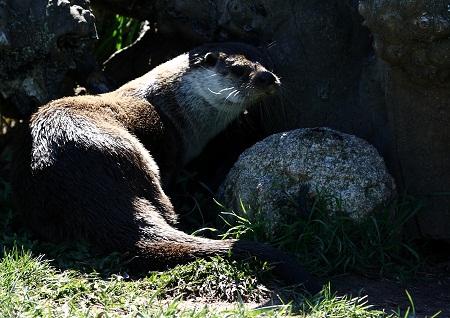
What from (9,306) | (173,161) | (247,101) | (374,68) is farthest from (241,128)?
(9,306)

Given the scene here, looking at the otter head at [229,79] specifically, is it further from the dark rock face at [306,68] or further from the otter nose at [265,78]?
the dark rock face at [306,68]

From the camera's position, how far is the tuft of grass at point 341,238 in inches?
171

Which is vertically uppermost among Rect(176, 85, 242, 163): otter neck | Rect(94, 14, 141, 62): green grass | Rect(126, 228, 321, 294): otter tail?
Rect(94, 14, 141, 62): green grass

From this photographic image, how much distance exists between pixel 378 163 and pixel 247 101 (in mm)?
1103

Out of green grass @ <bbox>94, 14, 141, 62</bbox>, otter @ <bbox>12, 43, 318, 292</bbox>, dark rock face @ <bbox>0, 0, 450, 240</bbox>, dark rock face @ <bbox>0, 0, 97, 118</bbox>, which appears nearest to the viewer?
otter @ <bbox>12, 43, 318, 292</bbox>

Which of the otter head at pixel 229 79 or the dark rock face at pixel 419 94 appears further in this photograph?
the otter head at pixel 229 79

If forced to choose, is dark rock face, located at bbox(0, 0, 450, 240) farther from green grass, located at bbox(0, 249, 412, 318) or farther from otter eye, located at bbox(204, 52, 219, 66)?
green grass, located at bbox(0, 249, 412, 318)

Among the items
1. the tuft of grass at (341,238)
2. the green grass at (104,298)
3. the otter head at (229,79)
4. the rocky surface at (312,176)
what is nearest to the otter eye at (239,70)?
the otter head at (229,79)

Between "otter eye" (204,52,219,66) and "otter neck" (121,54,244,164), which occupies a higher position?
"otter eye" (204,52,219,66)

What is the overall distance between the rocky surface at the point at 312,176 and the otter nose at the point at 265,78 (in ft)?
1.58

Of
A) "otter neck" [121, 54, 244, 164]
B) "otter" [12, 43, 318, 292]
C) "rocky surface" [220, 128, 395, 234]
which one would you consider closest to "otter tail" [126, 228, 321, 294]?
"otter" [12, 43, 318, 292]

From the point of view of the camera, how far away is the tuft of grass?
14.2ft

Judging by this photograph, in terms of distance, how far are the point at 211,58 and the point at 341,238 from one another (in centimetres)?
159

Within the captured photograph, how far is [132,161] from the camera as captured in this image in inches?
180
